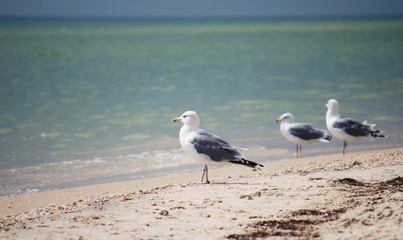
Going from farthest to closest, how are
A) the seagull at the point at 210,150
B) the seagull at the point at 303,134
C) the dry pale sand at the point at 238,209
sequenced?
the seagull at the point at 303,134, the seagull at the point at 210,150, the dry pale sand at the point at 238,209

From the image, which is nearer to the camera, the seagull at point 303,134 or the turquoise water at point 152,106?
the turquoise water at point 152,106

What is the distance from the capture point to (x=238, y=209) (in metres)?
5.70

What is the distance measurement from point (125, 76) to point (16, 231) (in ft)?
66.1

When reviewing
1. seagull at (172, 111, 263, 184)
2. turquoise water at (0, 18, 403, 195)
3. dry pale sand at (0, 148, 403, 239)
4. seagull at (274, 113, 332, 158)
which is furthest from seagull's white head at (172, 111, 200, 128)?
seagull at (274, 113, 332, 158)

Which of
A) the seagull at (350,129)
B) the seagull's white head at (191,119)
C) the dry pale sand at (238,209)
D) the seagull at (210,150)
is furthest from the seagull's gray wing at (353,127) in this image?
the seagull's white head at (191,119)

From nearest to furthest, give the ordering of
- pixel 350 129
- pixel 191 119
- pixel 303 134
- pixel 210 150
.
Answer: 1. pixel 210 150
2. pixel 191 119
3. pixel 350 129
4. pixel 303 134

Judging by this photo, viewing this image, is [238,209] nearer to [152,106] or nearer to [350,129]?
[350,129]

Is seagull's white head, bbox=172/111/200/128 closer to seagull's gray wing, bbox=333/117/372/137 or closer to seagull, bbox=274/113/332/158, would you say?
seagull, bbox=274/113/332/158

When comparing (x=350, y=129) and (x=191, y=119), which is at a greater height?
(x=350, y=129)

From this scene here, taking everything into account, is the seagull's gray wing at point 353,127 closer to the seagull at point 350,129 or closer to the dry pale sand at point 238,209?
the seagull at point 350,129

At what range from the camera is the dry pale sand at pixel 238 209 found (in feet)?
16.2

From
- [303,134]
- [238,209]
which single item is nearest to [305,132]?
[303,134]

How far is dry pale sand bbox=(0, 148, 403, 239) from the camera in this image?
4.93 m

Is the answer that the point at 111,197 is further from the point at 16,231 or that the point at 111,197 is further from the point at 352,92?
the point at 352,92
